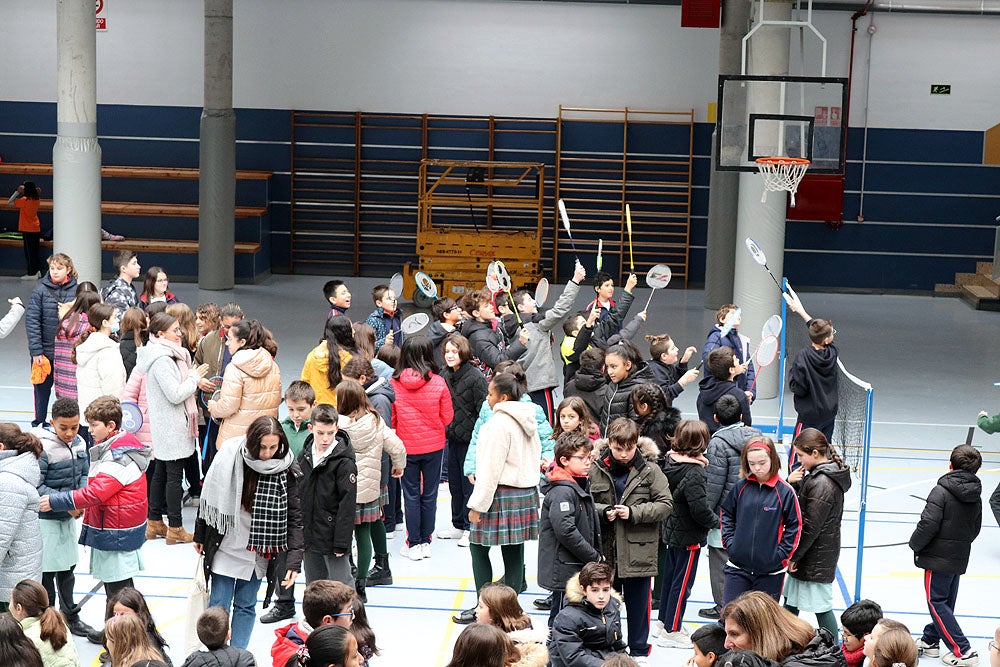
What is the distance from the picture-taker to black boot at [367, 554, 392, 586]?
333 inches

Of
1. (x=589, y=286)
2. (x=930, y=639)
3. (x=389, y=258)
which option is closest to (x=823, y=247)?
(x=589, y=286)

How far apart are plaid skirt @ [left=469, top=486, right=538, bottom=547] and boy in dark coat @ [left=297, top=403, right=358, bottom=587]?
3.00ft

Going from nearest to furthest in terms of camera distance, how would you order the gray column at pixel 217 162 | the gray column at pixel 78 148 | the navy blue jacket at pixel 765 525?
the navy blue jacket at pixel 765 525
the gray column at pixel 78 148
the gray column at pixel 217 162

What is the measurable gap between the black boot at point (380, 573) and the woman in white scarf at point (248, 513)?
1.81 meters

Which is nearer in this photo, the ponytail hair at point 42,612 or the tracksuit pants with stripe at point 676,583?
the ponytail hair at point 42,612

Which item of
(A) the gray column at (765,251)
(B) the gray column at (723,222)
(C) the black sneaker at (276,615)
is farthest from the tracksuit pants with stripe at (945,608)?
(B) the gray column at (723,222)

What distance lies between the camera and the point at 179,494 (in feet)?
29.5

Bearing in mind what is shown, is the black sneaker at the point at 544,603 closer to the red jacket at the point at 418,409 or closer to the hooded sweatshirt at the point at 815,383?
the red jacket at the point at 418,409

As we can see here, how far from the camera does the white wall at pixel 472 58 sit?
939 inches

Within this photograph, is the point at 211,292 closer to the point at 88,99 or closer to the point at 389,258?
the point at 389,258

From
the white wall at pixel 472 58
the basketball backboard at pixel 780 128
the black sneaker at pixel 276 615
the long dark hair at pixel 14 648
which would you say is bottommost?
the black sneaker at pixel 276 615

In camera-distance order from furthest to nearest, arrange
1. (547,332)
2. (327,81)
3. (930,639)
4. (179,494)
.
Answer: (327,81) < (547,332) < (179,494) < (930,639)

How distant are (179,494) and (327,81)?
16.7 m

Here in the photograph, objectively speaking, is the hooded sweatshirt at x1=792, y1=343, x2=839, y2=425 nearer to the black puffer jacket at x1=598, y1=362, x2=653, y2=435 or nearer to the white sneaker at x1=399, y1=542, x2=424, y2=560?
the black puffer jacket at x1=598, y1=362, x2=653, y2=435
